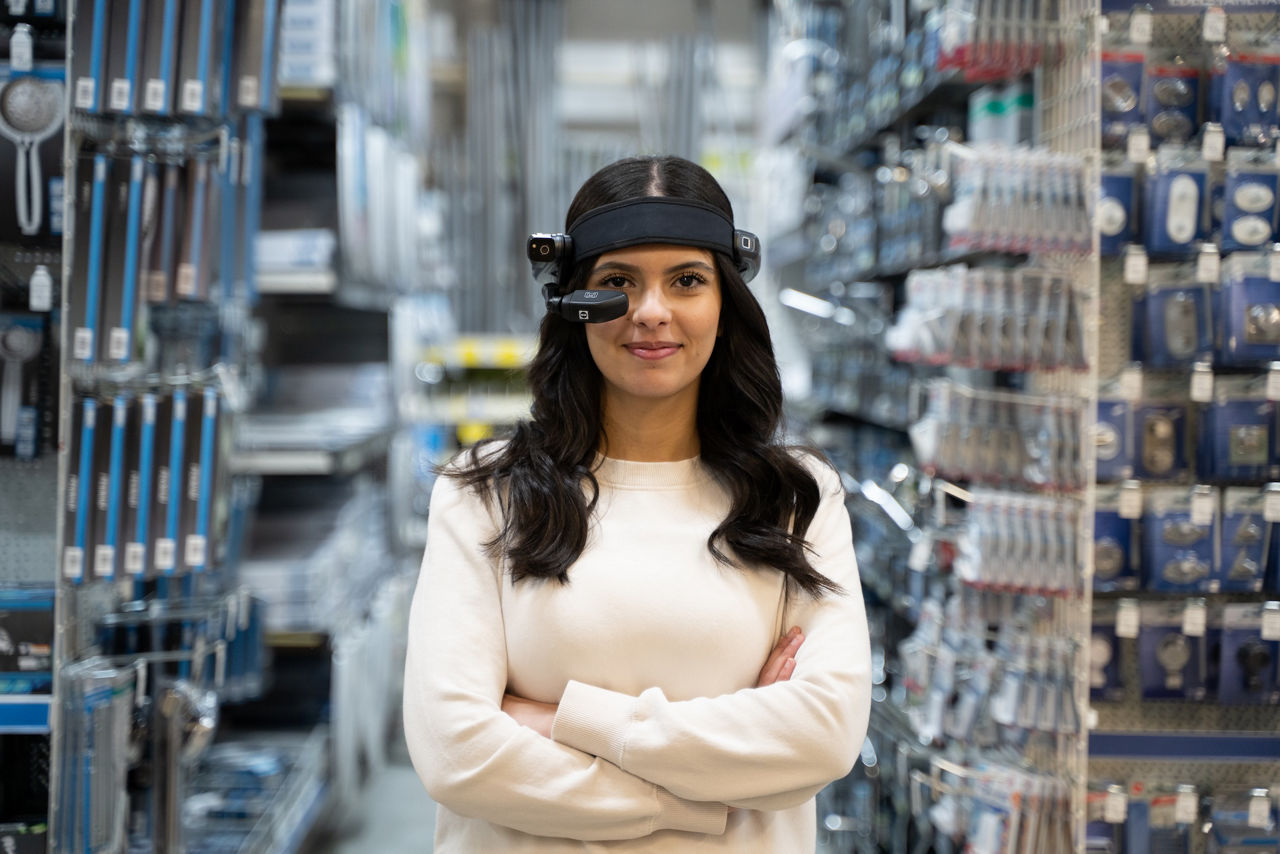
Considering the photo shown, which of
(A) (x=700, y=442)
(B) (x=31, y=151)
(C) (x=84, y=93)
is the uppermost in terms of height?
(C) (x=84, y=93)

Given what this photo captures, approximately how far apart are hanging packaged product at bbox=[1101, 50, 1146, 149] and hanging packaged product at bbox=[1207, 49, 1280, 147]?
18 cm

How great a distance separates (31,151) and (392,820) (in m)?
2.73

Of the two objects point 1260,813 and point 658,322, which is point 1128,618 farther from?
point 658,322

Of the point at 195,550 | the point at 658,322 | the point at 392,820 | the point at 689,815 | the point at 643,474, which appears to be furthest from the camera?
the point at 392,820

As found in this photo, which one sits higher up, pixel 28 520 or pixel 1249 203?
pixel 1249 203

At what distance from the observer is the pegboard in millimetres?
2303

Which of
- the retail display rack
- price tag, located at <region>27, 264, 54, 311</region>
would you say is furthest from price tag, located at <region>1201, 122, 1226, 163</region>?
price tag, located at <region>27, 264, 54, 311</region>

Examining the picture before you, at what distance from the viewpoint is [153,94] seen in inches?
89.4

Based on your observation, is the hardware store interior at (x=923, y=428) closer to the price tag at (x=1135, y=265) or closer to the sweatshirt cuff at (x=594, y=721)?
the price tag at (x=1135, y=265)

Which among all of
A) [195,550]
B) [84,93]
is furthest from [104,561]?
→ [84,93]

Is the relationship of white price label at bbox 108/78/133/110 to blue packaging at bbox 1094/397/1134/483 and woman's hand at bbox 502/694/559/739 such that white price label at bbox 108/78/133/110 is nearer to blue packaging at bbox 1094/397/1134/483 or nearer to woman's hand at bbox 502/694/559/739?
woman's hand at bbox 502/694/559/739

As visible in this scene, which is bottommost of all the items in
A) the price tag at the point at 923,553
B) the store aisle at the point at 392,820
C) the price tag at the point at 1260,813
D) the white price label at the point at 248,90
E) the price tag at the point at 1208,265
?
the store aisle at the point at 392,820

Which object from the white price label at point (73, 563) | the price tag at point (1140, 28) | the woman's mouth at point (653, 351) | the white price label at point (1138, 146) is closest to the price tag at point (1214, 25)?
the price tag at point (1140, 28)

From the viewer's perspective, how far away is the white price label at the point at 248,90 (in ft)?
7.97
